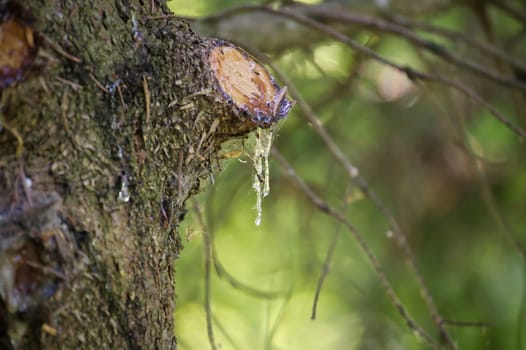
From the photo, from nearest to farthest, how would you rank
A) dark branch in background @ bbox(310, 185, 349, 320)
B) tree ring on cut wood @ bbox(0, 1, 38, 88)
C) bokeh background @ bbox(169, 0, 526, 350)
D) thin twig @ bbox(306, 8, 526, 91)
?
tree ring on cut wood @ bbox(0, 1, 38, 88) → dark branch in background @ bbox(310, 185, 349, 320) → thin twig @ bbox(306, 8, 526, 91) → bokeh background @ bbox(169, 0, 526, 350)

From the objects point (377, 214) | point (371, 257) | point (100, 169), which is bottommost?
point (100, 169)

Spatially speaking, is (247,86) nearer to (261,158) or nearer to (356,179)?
(261,158)

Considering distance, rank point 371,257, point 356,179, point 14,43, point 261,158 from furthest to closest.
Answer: point 356,179
point 371,257
point 261,158
point 14,43

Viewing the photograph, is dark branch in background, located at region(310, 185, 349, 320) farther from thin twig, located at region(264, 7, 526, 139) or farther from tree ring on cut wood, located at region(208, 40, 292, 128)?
tree ring on cut wood, located at region(208, 40, 292, 128)

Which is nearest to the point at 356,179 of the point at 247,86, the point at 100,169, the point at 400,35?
the point at 400,35

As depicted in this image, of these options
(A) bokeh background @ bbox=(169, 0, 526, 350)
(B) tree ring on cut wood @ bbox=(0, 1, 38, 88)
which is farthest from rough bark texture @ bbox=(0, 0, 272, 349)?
(A) bokeh background @ bbox=(169, 0, 526, 350)

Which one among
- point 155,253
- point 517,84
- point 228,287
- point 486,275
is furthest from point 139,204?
point 486,275

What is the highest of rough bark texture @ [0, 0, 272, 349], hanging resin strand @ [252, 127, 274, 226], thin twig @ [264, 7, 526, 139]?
thin twig @ [264, 7, 526, 139]
